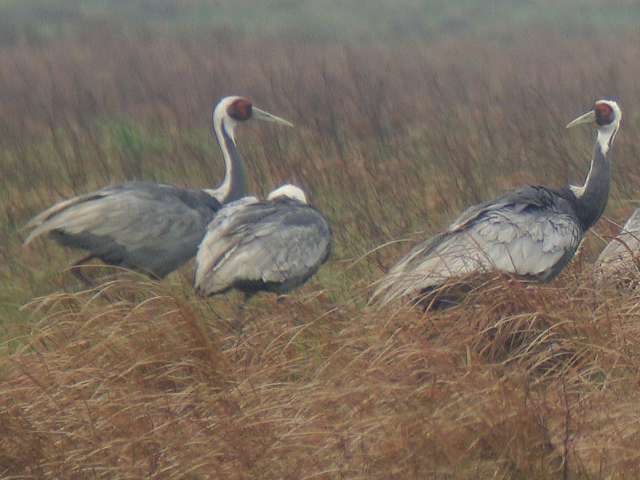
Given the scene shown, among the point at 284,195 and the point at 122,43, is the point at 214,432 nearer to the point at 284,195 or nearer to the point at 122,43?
the point at 284,195

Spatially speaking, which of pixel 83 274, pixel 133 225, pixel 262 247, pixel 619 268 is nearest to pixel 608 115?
pixel 619 268

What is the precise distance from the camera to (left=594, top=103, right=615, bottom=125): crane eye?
6.77m

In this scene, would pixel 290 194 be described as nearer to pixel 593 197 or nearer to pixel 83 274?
pixel 83 274

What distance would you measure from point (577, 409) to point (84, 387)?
159 centimetres

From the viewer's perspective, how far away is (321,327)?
480 centimetres

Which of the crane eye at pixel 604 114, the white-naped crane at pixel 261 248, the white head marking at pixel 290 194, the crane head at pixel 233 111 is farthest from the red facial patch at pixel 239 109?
the crane eye at pixel 604 114

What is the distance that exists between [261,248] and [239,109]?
5.92ft

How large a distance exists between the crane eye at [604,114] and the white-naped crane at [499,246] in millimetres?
1020

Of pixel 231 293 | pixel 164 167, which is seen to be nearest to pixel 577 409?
pixel 231 293

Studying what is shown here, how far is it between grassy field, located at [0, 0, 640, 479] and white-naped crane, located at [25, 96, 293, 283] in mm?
191

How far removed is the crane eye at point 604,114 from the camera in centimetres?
677

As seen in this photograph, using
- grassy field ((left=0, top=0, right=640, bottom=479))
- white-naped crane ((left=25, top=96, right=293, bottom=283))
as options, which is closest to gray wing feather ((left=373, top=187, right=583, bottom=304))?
grassy field ((left=0, top=0, right=640, bottom=479))

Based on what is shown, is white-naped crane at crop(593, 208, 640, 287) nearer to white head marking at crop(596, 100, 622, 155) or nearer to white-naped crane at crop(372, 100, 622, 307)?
white-naped crane at crop(372, 100, 622, 307)

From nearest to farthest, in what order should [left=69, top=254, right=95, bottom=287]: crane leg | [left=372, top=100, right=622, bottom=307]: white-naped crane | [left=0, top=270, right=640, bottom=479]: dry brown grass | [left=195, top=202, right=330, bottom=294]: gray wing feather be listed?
[left=0, top=270, right=640, bottom=479]: dry brown grass, [left=372, top=100, right=622, bottom=307]: white-naped crane, [left=195, top=202, right=330, bottom=294]: gray wing feather, [left=69, top=254, right=95, bottom=287]: crane leg
